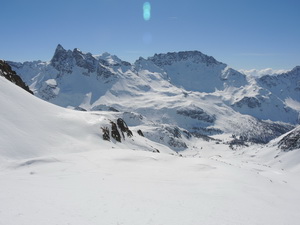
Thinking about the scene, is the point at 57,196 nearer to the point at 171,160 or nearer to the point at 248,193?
the point at 248,193

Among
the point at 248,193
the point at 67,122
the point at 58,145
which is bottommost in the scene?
the point at 248,193

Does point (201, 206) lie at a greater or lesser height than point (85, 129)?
lesser

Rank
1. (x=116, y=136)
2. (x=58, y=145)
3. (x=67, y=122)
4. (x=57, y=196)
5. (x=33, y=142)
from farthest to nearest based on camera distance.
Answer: (x=116, y=136)
(x=67, y=122)
(x=58, y=145)
(x=33, y=142)
(x=57, y=196)

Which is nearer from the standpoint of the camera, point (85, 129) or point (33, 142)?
point (33, 142)

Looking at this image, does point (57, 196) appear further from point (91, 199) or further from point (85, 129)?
point (85, 129)

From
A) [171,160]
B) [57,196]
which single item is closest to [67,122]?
[171,160]

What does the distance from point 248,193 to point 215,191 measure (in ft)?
12.8

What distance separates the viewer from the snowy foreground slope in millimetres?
15102

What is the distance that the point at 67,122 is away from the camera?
156 ft

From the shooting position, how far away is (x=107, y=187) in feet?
68.4

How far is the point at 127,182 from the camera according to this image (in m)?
23.3

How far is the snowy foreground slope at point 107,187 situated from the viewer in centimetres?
1510

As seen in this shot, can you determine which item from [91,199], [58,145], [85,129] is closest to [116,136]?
[85,129]

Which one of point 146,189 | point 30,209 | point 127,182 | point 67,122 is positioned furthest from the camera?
point 67,122
